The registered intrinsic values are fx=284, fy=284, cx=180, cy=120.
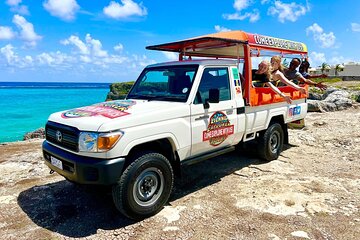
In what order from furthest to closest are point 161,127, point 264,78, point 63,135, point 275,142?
1. point 275,142
2. point 264,78
3. point 161,127
4. point 63,135

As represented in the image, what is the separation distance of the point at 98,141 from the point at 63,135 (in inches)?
29.1

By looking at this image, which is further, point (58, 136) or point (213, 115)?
point (213, 115)

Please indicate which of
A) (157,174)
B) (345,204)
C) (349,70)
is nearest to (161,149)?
(157,174)

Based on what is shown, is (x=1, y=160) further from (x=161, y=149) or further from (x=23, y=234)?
(x=161, y=149)

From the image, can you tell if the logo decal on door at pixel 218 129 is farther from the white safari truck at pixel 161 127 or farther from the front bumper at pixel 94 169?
the front bumper at pixel 94 169

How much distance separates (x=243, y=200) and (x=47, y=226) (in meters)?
2.97

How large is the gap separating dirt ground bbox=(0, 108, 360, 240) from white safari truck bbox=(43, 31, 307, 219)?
45cm

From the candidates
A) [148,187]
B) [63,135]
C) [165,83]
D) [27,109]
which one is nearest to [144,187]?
[148,187]

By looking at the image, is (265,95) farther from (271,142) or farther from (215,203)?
(215,203)

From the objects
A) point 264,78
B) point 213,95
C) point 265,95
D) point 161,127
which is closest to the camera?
point 161,127

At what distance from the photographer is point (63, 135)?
13.0ft

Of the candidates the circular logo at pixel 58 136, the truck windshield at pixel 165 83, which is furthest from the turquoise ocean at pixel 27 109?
the circular logo at pixel 58 136

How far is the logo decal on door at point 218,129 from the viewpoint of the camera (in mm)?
4800

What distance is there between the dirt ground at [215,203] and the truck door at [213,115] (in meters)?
0.87
